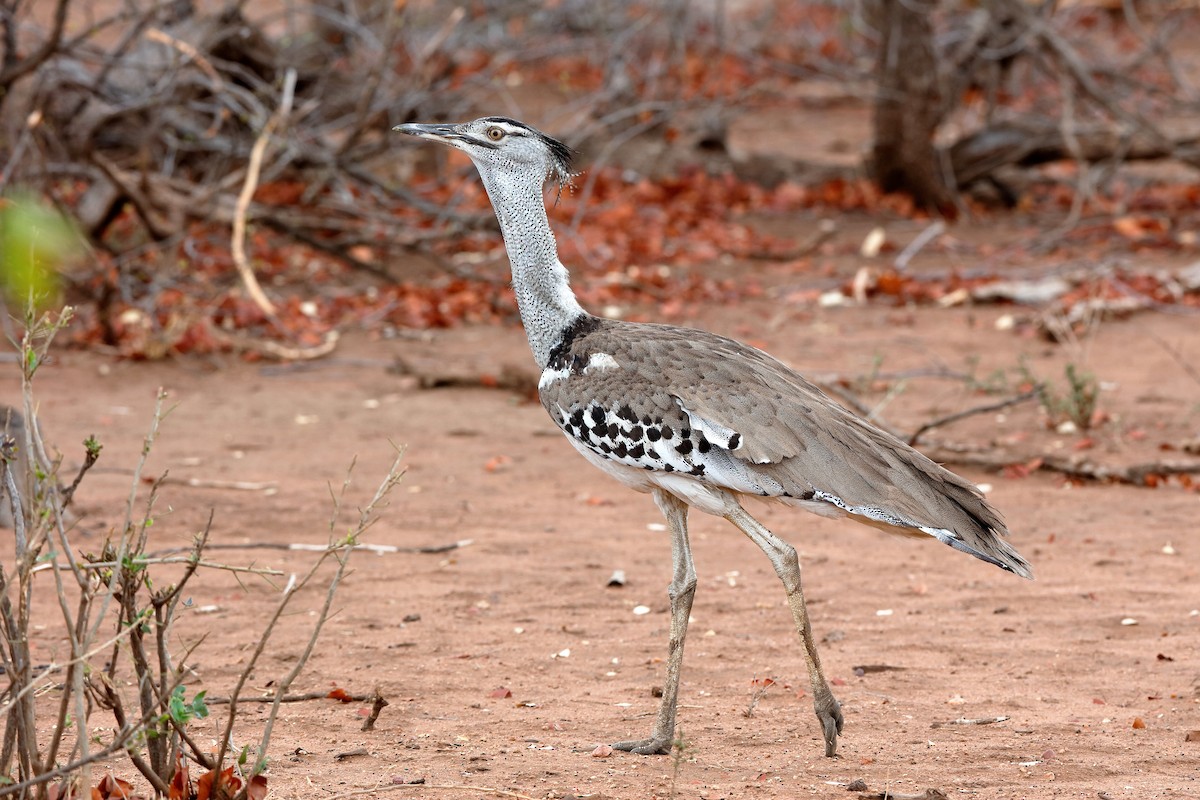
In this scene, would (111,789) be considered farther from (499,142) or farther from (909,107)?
(909,107)

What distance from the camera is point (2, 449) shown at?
102 inches

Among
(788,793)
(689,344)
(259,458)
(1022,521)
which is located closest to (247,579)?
(259,458)

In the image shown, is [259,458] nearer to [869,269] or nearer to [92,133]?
[92,133]

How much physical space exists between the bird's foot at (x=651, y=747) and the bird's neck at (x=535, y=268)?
1.10 meters

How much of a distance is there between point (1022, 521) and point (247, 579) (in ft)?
9.94

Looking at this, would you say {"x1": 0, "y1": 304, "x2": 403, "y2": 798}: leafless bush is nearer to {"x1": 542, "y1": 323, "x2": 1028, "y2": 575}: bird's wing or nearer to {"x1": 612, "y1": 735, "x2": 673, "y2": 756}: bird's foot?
{"x1": 542, "y1": 323, "x2": 1028, "y2": 575}: bird's wing

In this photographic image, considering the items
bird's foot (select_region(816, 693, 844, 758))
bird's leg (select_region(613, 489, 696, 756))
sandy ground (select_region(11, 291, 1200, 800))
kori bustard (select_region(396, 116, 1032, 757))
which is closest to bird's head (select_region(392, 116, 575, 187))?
kori bustard (select_region(396, 116, 1032, 757))

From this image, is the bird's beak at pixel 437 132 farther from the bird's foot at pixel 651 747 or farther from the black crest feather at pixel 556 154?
the bird's foot at pixel 651 747

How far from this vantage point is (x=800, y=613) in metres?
3.58

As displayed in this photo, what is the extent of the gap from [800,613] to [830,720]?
0.27 m

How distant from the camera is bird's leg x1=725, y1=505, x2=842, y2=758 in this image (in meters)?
3.50

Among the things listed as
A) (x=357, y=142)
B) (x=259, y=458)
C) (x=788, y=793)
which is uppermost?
(x=357, y=142)

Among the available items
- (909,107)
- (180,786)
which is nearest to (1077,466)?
(180,786)

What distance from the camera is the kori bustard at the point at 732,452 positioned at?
354cm
